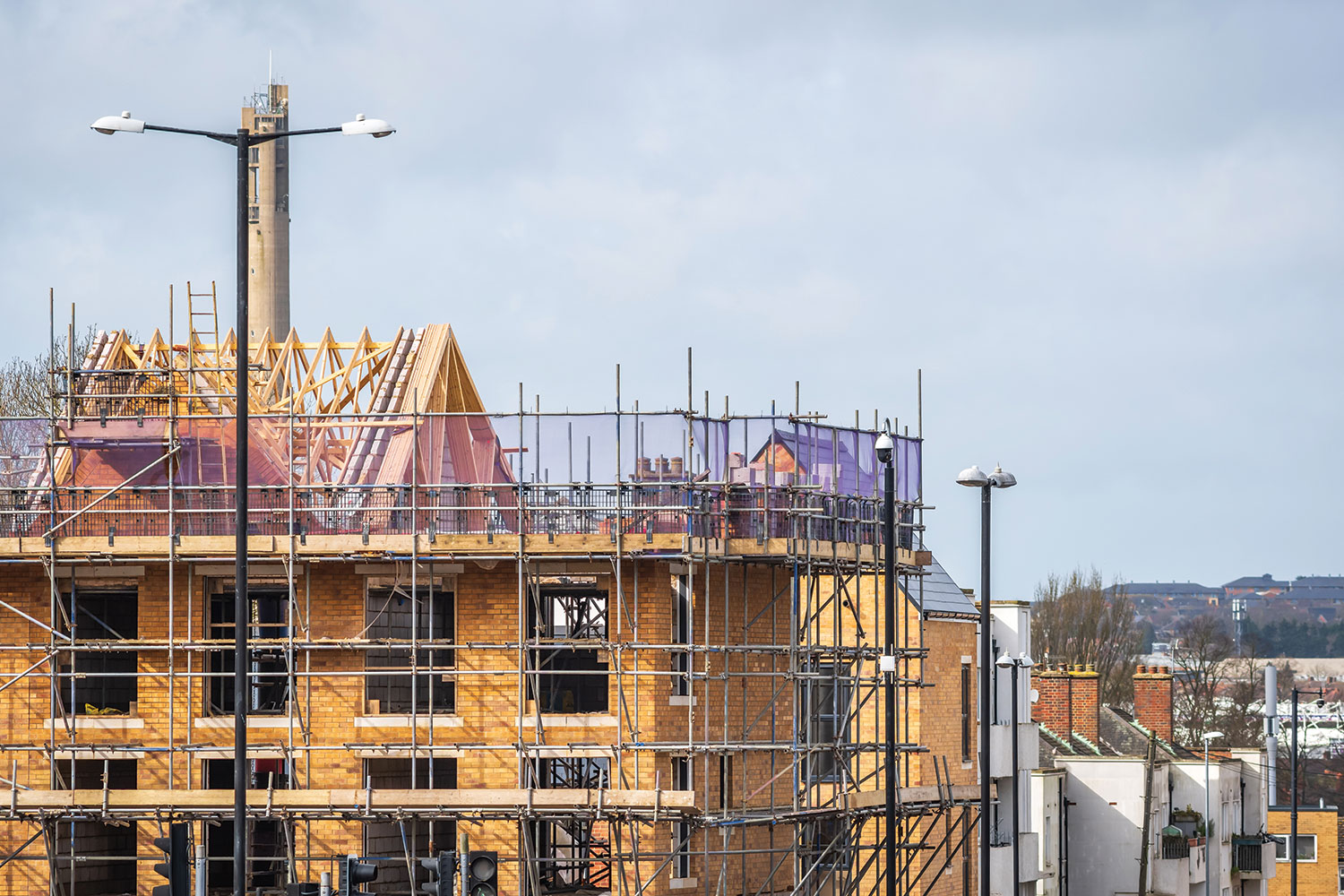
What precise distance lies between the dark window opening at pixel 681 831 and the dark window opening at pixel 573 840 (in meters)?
1.15

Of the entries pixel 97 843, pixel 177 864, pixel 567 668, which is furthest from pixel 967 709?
pixel 177 864

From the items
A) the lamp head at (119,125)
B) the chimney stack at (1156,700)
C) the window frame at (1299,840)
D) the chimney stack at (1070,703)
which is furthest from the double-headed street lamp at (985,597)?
the window frame at (1299,840)

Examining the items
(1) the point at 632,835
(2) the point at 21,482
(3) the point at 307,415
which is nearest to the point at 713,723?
(1) the point at 632,835

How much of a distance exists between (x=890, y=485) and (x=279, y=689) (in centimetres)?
1143

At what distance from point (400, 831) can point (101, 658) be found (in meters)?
5.72

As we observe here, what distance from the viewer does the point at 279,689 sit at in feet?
110

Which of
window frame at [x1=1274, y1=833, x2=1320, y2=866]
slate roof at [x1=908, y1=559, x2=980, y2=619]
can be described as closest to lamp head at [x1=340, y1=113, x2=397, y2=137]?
slate roof at [x1=908, y1=559, x2=980, y2=619]

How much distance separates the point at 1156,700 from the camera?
2418 inches

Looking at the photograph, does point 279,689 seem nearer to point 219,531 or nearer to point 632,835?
point 219,531

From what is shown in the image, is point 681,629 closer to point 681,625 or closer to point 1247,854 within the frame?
point 681,625

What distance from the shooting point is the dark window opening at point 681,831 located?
30.8 metres

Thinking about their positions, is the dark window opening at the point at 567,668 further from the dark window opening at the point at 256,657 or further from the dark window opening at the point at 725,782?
the dark window opening at the point at 256,657

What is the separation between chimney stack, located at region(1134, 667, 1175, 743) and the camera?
201 ft

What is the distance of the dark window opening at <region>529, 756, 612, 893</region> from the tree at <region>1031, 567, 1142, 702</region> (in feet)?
198
